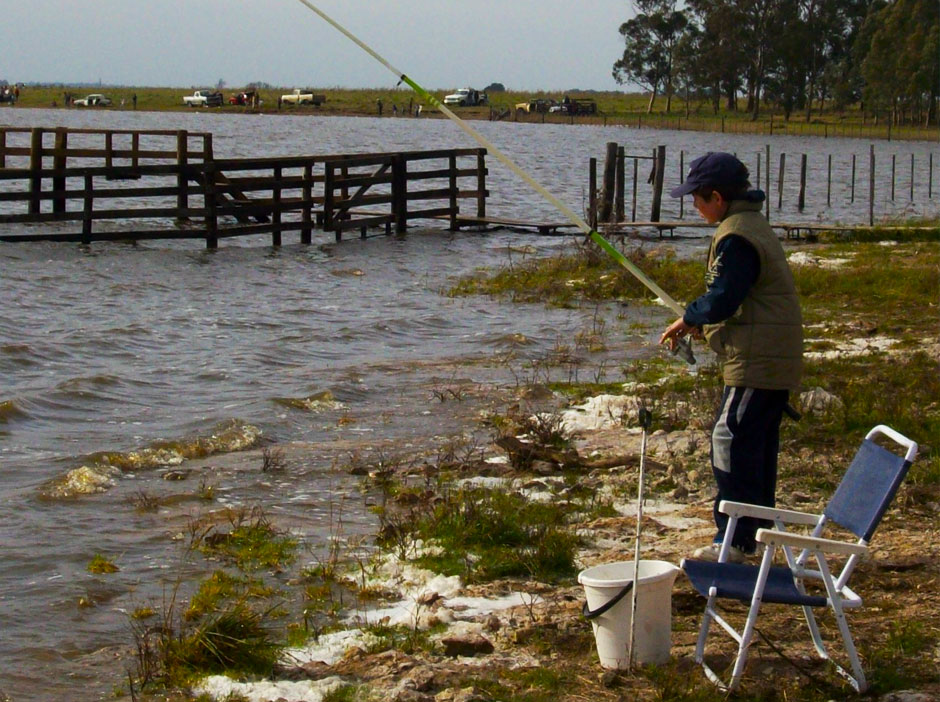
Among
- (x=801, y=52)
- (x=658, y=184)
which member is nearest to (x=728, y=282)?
(x=658, y=184)

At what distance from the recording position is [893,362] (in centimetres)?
1059

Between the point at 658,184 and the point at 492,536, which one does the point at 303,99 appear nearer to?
the point at 658,184

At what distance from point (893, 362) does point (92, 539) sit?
21.9 feet

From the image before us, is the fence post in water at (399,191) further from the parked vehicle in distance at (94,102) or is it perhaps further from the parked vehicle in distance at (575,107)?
the parked vehicle in distance at (94,102)

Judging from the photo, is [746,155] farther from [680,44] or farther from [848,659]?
Answer: [848,659]

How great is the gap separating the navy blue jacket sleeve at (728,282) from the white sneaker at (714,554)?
1084mm

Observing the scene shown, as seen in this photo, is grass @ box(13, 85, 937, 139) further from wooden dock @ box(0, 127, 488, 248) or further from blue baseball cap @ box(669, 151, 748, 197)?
blue baseball cap @ box(669, 151, 748, 197)

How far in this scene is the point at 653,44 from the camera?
102 metres

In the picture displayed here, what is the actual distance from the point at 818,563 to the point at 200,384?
837 cm

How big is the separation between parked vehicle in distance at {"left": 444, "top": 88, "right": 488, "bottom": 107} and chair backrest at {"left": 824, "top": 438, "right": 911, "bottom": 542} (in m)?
108

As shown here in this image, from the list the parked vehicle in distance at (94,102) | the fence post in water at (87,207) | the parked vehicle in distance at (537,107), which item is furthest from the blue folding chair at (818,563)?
the parked vehicle in distance at (94,102)

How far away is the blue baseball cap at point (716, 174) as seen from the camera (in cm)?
520

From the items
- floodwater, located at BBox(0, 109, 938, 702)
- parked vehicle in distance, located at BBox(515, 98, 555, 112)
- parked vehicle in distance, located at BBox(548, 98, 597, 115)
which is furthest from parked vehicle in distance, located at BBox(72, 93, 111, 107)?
floodwater, located at BBox(0, 109, 938, 702)

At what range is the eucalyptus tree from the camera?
100062mm
